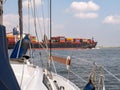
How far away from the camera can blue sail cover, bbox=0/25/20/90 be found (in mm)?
2729

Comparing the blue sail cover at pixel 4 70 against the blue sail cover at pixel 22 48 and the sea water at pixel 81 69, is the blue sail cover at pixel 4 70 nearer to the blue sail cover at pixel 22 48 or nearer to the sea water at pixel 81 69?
the sea water at pixel 81 69

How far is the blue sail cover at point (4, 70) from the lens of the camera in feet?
8.95

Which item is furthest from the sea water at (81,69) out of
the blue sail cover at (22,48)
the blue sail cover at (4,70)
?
the blue sail cover at (4,70)

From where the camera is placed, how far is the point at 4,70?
2.79 meters

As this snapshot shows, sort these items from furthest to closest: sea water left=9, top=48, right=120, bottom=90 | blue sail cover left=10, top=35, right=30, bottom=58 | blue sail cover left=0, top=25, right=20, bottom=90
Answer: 1. sea water left=9, top=48, right=120, bottom=90
2. blue sail cover left=10, top=35, right=30, bottom=58
3. blue sail cover left=0, top=25, right=20, bottom=90

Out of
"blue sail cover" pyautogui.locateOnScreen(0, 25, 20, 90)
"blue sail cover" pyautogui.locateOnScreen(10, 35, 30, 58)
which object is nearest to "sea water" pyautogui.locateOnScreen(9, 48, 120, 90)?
"blue sail cover" pyautogui.locateOnScreen(10, 35, 30, 58)

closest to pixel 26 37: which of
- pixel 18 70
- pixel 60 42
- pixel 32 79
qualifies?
pixel 18 70

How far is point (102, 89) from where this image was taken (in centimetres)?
501

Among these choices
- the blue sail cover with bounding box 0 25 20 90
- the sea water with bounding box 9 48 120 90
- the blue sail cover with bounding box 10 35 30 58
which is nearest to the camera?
the blue sail cover with bounding box 0 25 20 90

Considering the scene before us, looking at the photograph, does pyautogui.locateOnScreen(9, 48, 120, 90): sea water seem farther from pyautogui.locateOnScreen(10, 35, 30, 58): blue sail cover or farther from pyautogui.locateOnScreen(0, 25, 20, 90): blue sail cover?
pyautogui.locateOnScreen(0, 25, 20, 90): blue sail cover

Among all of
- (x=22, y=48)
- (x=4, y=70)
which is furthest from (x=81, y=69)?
(x=4, y=70)

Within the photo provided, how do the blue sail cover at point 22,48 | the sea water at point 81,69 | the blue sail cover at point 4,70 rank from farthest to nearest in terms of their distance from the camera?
1. the sea water at point 81,69
2. the blue sail cover at point 22,48
3. the blue sail cover at point 4,70

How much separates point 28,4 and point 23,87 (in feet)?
12.5

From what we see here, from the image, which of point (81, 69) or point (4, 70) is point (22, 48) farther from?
point (81, 69)
